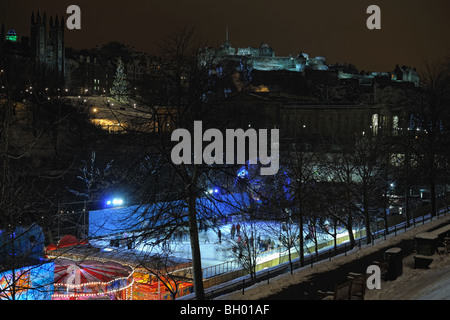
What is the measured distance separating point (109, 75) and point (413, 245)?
10031cm

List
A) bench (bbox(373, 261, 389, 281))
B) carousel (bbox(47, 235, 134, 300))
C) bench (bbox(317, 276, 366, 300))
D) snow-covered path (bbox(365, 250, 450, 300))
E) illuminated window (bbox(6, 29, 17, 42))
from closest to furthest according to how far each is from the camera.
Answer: snow-covered path (bbox(365, 250, 450, 300))
bench (bbox(317, 276, 366, 300))
bench (bbox(373, 261, 389, 281))
carousel (bbox(47, 235, 134, 300))
illuminated window (bbox(6, 29, 17, 42))

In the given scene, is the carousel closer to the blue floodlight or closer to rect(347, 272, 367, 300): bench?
rect(347, 272, 367, 300): bench

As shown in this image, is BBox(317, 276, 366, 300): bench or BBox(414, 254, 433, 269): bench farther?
BBox(414, 254, 433, 269): bench

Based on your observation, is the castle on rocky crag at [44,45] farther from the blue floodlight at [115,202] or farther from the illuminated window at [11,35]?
the blue floodlight at [115,202]

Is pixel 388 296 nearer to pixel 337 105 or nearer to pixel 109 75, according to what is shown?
pixel 337 105

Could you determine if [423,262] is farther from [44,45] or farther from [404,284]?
[44,45]

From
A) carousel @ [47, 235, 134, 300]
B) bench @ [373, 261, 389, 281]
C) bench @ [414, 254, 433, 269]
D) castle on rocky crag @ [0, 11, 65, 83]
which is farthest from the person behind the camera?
castle on rocky crag @ [0, 11, 65, 83]

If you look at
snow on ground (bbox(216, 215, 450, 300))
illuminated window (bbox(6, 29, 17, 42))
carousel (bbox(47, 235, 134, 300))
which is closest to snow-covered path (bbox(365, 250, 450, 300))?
snow on ground (bbox(216, 215, 450, 300))

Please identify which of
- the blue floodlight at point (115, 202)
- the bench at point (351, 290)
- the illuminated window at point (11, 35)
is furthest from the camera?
the illuminated window at point (11, 35)

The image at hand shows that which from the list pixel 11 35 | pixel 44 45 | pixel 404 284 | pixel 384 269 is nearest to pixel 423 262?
pixel 384 269

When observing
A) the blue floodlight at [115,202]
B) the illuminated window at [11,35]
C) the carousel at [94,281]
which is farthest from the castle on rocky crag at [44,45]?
the carousel at [94,281]

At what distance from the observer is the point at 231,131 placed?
37.7ft

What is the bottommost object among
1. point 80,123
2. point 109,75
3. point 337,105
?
point 80,123
